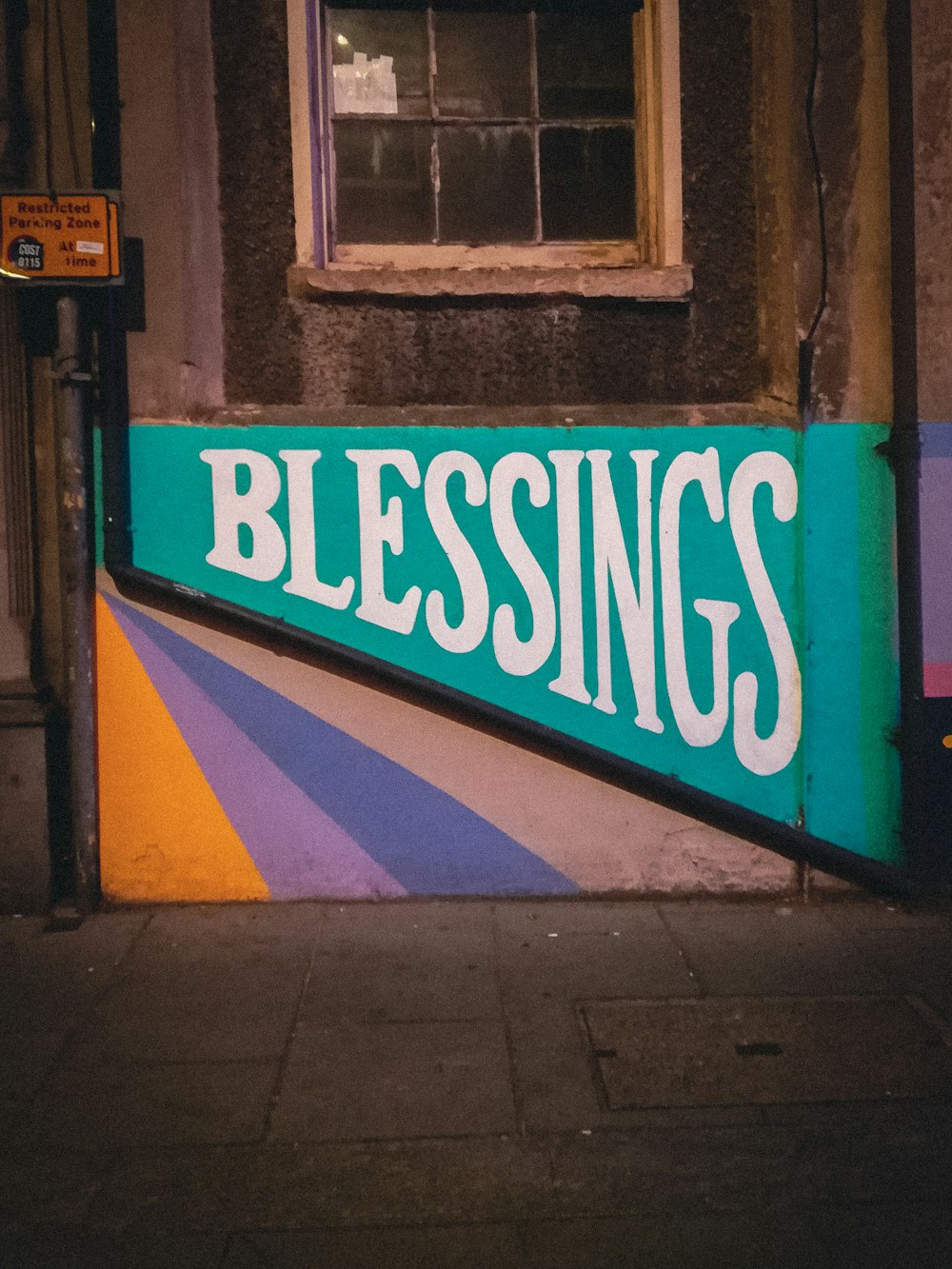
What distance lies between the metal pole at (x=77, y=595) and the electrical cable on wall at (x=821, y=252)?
3309 millimetres

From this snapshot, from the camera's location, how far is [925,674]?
15.2 ft

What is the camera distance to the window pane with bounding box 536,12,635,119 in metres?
5.02

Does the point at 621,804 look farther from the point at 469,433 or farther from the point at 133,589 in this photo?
the point at 133,589

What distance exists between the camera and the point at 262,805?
15.4 feet

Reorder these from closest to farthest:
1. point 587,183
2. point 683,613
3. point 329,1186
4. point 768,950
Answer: point 329,1186, point 768,950, point 683,613, point 587,183

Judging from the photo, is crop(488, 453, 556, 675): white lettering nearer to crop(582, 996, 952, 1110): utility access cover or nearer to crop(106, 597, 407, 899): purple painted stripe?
crop(106, 597, 407, 899): purple painted stripe

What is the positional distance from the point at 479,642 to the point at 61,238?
2594 millimetres

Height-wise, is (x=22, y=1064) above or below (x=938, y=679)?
below

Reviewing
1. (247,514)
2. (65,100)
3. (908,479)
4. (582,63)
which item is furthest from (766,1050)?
(65,100)

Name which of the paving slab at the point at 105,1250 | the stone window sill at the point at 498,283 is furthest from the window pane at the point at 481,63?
the paving slab at the point at 105,1250

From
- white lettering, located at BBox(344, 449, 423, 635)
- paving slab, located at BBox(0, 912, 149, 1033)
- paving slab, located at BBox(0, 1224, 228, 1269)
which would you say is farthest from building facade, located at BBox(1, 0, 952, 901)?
paving slab, located at BBox(0, 1224, 228, 1269)

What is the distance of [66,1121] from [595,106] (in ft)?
16.3

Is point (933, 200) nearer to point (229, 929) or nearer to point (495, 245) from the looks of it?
point (495, 245)

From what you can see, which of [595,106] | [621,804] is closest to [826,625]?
[621,804]
